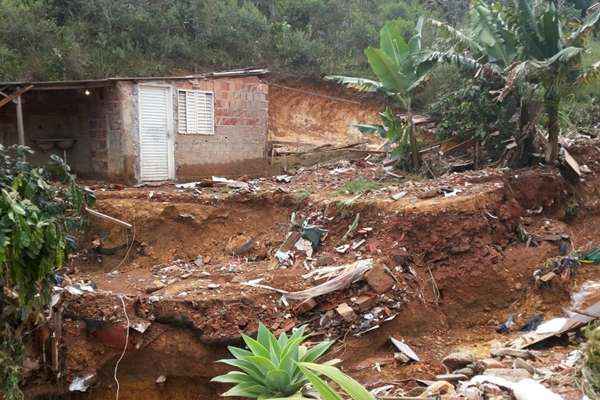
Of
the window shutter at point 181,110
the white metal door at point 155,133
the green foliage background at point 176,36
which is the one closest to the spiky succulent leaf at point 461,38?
the window shutter at point 181,110

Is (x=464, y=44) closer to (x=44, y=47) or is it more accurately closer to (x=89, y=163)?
(x=89, y=163)

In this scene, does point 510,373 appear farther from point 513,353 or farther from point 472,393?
point 513,353

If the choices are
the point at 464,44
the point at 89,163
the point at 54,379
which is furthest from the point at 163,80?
the point at 54,379

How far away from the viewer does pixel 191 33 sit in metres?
17.7

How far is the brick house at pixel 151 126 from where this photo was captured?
37.2ft

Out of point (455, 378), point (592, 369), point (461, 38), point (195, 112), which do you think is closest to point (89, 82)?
point (195, 112)

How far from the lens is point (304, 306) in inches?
284

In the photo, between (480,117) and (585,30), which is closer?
(585,30)

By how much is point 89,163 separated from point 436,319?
8.31 m

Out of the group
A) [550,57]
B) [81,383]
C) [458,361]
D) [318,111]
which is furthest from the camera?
[318,111]

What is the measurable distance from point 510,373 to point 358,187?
18.3 feet

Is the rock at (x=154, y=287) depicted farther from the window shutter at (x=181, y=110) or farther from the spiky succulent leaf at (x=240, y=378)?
the window shutter at (x=181, y=110)

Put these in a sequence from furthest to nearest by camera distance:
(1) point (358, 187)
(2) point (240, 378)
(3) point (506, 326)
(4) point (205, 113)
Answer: (4) point (205, 113) < (1) point (358, 187) < (3) point (506, 326) < (2) point (240, 378)

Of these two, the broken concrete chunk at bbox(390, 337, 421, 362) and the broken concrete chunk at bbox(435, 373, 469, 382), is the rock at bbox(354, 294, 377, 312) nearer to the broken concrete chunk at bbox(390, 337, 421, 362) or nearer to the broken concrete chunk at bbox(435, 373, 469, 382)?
the broken concrete chunk at bbox(390, 337, 421, 362)
